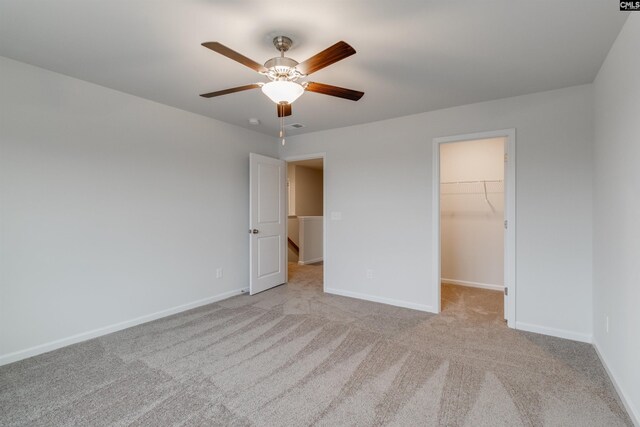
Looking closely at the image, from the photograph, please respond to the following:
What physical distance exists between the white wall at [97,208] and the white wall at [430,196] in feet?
5.53

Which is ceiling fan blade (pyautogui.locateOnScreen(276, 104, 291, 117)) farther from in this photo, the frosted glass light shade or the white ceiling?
the white ceiling

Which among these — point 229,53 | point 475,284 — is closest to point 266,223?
point 229,53

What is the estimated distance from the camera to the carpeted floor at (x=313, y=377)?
176 centimetres

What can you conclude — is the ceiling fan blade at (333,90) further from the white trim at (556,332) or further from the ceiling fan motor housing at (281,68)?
the white trim at (556,332)

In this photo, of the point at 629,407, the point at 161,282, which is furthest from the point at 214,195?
the point at 629,407

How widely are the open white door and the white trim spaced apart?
10.4 feet

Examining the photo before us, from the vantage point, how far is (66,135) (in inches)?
103

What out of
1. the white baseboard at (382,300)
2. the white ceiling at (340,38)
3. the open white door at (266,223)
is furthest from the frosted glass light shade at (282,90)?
the white baseboard at (382,300)

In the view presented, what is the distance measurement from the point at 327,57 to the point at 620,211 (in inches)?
84.3

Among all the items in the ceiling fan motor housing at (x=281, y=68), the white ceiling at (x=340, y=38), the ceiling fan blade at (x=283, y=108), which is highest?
the white ceiling at (x=340, y=38)

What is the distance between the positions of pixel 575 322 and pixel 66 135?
4.97m

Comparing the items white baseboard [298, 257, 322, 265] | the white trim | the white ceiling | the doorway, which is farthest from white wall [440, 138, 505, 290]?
white baseboard [298, 257, 322, 265]

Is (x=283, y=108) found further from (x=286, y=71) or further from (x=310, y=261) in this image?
(x=310, y=261)

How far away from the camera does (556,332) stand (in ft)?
9.34
